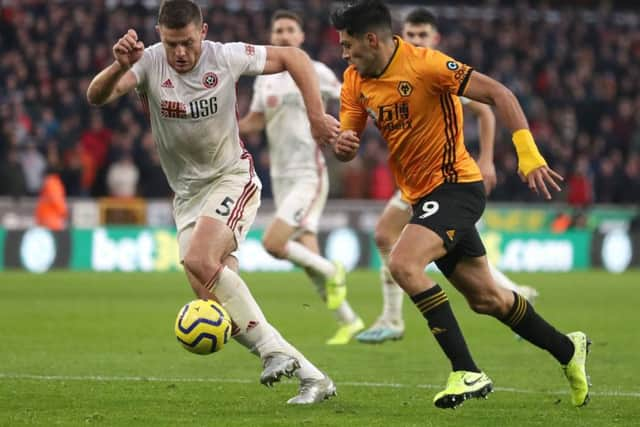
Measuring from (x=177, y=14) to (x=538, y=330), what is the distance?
262 centimetres

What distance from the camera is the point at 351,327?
11.3 metres

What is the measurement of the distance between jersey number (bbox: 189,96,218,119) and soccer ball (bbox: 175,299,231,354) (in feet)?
3.79

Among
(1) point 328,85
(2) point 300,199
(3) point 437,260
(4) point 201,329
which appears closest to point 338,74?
(2) point 300,199

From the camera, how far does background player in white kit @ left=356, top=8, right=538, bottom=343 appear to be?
10.1 m

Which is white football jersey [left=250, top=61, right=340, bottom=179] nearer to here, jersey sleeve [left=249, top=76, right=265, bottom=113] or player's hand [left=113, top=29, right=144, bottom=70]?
jersey sleeve [left=249, top=76, right=265, bottom=113]

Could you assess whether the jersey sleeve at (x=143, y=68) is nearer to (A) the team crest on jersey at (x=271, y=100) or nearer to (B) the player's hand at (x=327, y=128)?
(B) the player's hand at (x=327, y=128)

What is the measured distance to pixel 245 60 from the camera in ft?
24.2

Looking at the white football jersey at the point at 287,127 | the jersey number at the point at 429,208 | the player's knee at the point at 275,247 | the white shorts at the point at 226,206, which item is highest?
the jersey number at the point at 429,208

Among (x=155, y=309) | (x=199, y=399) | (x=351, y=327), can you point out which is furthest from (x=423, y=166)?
(x=155, y=309)

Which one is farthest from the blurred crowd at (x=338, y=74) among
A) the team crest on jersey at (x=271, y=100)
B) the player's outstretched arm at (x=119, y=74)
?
the player's outstretched arm at (x=119, y=74)

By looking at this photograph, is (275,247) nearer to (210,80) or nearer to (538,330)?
(210,80)

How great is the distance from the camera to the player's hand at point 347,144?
7.05 meters

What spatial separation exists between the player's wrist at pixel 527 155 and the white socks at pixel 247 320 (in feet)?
5.36

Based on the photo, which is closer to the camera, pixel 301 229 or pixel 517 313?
pixel 517 313
